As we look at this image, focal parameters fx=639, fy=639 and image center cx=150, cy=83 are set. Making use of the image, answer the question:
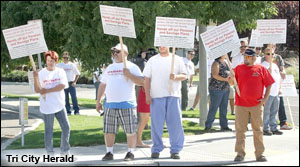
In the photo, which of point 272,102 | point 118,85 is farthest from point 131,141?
point 272,102

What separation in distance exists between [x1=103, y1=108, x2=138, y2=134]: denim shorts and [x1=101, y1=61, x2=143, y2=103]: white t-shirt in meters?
0.16

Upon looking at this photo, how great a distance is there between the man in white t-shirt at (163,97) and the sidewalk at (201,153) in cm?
27

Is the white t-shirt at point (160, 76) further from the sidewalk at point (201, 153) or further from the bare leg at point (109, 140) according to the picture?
the sidewalk at point (201, 153)

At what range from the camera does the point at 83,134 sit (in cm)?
1252

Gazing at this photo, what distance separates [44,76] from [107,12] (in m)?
1.36

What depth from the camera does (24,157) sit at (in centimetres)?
970

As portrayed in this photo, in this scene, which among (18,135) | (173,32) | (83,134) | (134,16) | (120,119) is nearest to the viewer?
(120,119)

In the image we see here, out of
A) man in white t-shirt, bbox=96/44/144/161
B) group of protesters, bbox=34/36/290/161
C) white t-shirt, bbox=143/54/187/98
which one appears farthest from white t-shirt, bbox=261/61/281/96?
man in white t-shirt, bbox=96/44/144/161

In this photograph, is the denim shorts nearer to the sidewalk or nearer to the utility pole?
the sidewalk

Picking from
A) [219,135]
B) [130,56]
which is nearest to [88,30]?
[130,56]

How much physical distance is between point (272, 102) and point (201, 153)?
9.90 ft

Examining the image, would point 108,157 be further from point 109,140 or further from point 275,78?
point 275,78

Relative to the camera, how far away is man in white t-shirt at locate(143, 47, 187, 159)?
9656 millimetres

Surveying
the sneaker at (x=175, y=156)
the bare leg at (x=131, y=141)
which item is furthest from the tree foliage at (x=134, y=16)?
the sneaker at (x=175, y=156)
